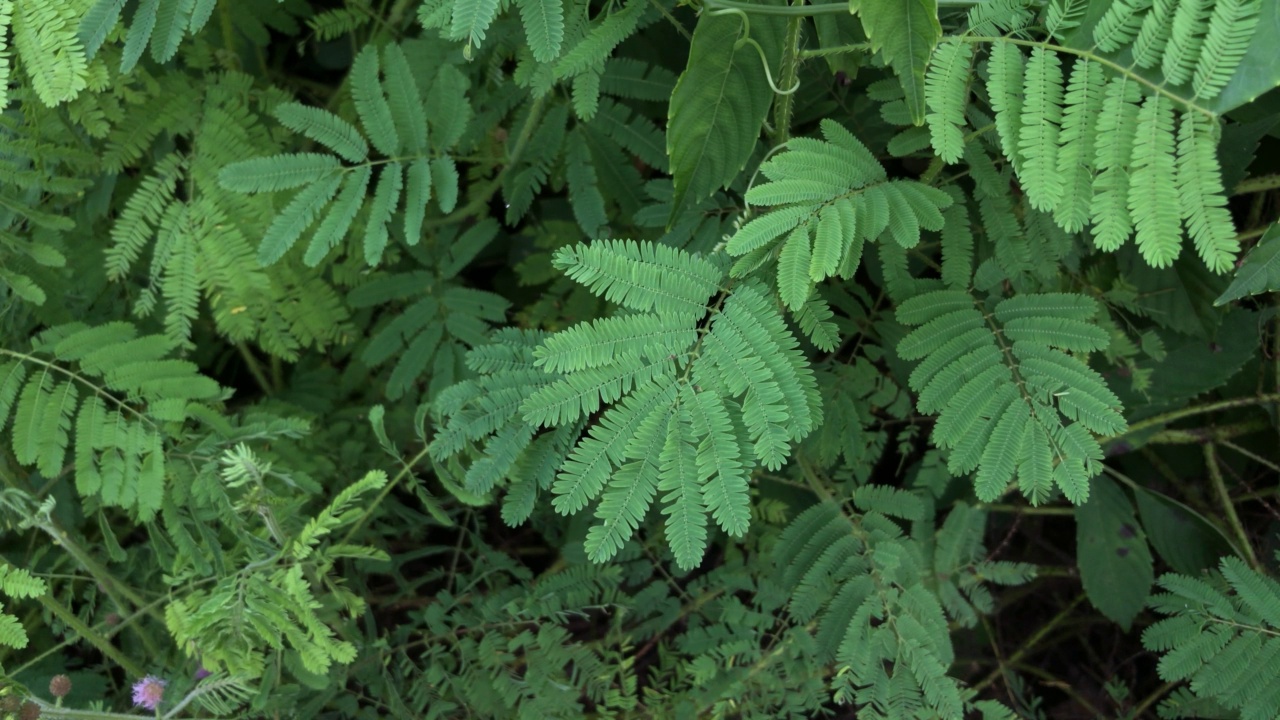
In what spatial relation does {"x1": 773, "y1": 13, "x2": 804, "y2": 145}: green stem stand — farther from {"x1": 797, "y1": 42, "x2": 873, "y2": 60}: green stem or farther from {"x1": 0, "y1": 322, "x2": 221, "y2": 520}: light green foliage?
{"x1": 0, "y1": 322, "x2": 221, "y2": 520}: light green foliage

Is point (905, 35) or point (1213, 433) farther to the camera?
point (1213, 433)

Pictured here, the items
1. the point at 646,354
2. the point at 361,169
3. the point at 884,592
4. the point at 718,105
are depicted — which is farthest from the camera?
the point at 361,169

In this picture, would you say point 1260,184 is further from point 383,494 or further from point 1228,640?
point 383,494

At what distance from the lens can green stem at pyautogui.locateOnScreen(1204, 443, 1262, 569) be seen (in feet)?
7.39

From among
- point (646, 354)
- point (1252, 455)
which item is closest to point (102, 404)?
point (646, 354)

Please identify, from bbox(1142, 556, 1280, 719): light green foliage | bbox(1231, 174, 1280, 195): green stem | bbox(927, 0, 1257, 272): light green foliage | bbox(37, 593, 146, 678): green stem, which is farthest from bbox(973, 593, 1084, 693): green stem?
bbox(37, 593, 146, 678): green stem

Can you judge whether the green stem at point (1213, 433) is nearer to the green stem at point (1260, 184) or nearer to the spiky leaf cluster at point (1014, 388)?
the green stem at point (1260, 184)

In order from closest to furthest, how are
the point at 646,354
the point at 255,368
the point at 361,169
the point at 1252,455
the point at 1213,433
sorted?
the point at 646,354 → the point at 361,169 → the point at 1252,455 → the point at 1213,433 → the point at 255,368

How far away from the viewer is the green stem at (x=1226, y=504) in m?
2.25

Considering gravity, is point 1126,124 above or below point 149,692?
above

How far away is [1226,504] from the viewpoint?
2.35 m

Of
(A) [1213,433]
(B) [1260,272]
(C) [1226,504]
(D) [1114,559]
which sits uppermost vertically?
(B) [1260,272]

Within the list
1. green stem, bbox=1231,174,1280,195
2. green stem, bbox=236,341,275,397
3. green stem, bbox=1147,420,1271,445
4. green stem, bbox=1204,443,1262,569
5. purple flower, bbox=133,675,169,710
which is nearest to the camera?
purple flower, bbox=133,675,169,710

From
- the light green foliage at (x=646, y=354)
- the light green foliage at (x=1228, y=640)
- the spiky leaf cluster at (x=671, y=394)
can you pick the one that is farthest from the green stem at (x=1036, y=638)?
the spiky leaf cluster at (x=671, y=394)
